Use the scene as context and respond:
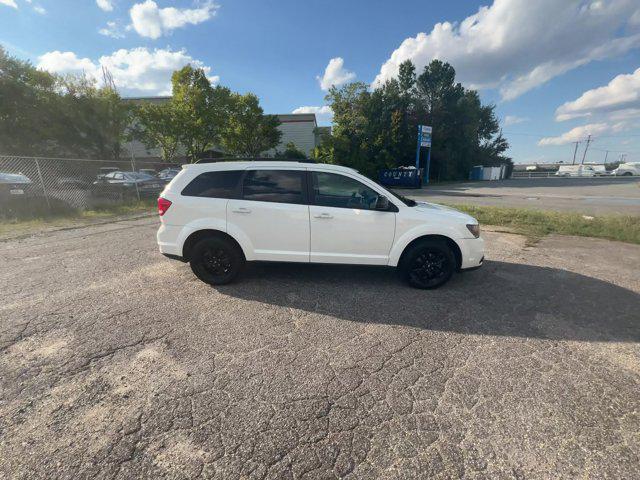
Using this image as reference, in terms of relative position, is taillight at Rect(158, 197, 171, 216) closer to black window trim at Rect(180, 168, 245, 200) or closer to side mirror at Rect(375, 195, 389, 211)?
black window trim at Rect(180, 168, 245, 200)

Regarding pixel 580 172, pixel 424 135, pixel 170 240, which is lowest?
pixel 170 240

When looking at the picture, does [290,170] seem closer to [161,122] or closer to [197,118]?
[197,118]

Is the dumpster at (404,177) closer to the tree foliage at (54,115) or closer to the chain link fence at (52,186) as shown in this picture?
the chain link fence at (52,186)

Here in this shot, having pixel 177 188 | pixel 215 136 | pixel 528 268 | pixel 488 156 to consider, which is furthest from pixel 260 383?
pixel 488 156

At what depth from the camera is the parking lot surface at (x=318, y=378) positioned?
6.12 feet

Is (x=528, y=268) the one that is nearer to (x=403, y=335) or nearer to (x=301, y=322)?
(x=403, y=335)

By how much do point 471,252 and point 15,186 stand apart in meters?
14.1

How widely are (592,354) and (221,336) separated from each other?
376 cm

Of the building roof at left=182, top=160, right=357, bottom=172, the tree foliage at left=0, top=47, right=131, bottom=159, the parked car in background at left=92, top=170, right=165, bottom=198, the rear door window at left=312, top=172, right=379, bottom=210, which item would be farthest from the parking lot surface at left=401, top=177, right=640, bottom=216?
the tree foliage at left=0, top=47, right=131, bottom=159

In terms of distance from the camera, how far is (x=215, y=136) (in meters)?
26.3

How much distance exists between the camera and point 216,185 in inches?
169

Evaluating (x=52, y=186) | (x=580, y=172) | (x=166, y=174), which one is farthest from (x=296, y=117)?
(x=580, y=172)

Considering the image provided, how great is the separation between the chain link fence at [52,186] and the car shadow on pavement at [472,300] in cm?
1010

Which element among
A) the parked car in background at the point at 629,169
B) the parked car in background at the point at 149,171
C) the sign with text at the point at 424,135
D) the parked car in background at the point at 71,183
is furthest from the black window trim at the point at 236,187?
the parked car in background at the point at 629,169
